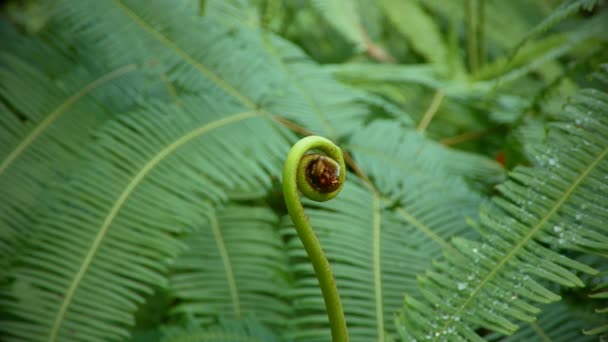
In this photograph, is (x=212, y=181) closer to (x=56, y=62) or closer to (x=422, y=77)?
(x=56, y=62)

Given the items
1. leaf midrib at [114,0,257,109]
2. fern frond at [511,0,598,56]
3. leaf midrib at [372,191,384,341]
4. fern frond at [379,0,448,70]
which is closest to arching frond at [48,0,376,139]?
leaf midrib at [114,0,257,109]

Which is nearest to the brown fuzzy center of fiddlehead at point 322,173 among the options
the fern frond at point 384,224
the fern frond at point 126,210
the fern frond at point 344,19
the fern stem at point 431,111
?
the fern frond at point 384,224

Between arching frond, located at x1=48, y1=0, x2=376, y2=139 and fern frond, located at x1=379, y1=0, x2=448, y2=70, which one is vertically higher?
fern frond, located at x1=379, y1=0, x2=448, y2=70

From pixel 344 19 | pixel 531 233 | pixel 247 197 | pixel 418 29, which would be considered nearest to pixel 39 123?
pixel 247 197

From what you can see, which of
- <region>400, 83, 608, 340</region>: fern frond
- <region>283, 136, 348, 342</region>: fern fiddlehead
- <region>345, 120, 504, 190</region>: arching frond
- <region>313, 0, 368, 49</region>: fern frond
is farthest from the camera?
<region>313, 0, 368, 49</region>: fern frond

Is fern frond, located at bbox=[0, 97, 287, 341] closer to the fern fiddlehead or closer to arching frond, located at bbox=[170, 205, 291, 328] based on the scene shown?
arching frond, located at bbox=[170, 205, 291, 328]

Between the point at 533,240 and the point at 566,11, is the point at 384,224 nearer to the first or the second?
the point at 533,240

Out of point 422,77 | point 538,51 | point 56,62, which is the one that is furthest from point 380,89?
point 56,62
